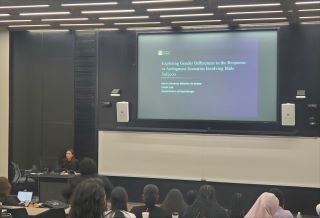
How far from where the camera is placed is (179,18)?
764 cm

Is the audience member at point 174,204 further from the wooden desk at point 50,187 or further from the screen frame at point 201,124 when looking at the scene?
the screen frame at point 201,124

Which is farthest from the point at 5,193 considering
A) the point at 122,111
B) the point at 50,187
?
the point at 122,111

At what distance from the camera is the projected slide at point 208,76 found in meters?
7.99

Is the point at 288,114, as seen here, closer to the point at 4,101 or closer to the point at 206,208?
the point at 206,208

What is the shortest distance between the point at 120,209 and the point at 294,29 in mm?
5311

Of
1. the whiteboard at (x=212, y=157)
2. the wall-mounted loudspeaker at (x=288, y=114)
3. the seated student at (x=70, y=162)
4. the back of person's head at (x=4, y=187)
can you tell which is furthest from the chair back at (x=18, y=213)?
the wall-mounted loudspeaker at (x=288, y=114)

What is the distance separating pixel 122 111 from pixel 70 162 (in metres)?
1.38

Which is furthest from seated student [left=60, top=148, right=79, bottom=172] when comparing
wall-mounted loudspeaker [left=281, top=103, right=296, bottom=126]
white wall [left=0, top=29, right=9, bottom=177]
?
wall-mounted loudspeaker [left=281, top=103, right=296, bottom=126]

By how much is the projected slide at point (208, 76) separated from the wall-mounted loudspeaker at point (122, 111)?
0.25 m

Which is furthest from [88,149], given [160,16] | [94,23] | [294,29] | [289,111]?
[294,29]

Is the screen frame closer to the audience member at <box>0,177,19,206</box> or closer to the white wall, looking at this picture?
the white wall

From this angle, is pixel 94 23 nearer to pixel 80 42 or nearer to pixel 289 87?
pixel 80 42

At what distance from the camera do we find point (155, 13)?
23.9 feet

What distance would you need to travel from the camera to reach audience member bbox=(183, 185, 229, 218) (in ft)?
14.8
